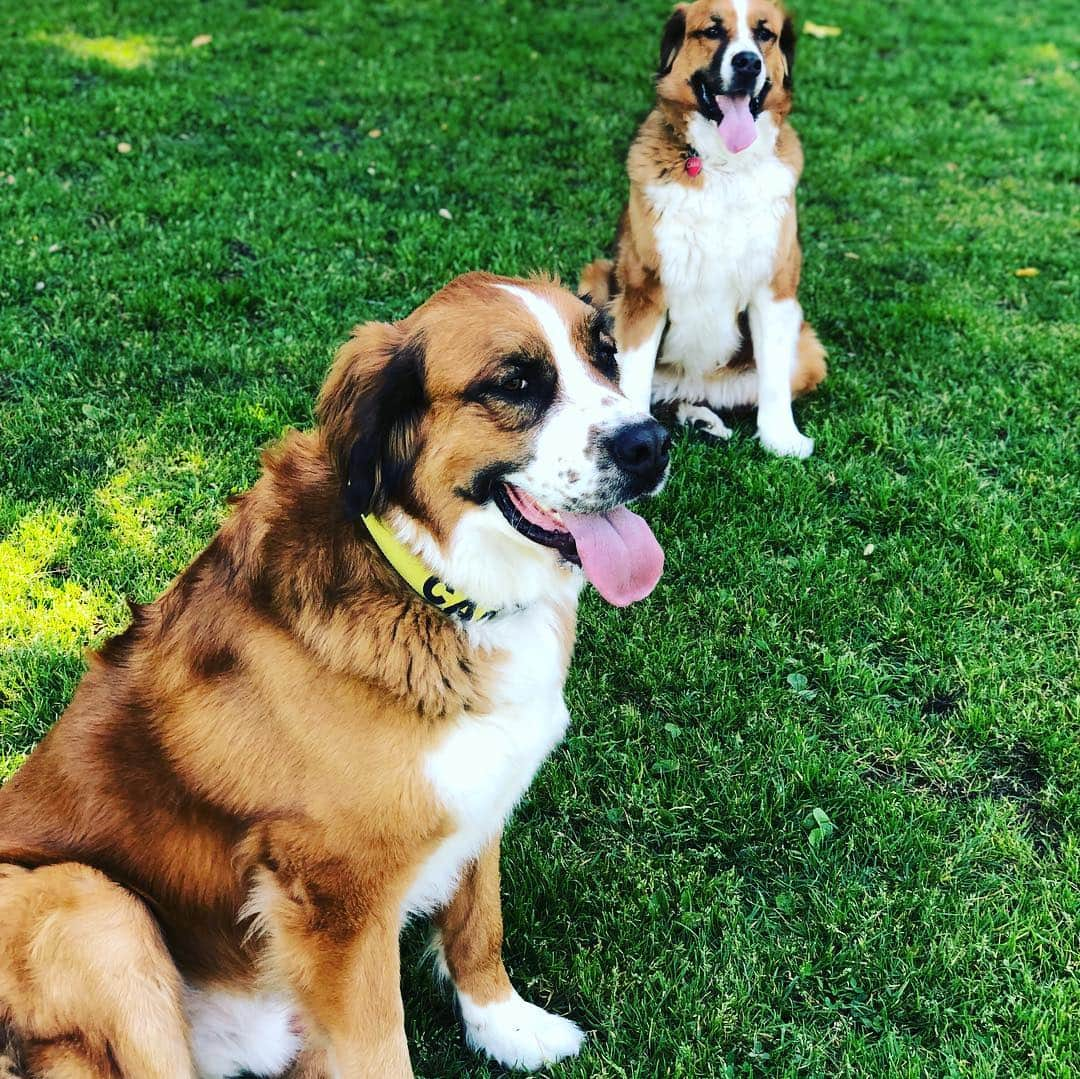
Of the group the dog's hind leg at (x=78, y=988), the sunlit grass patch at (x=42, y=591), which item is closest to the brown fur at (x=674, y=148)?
the sunlit grass patch at (x=42, y=591)

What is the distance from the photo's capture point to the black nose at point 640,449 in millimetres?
2268

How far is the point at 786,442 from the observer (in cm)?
487

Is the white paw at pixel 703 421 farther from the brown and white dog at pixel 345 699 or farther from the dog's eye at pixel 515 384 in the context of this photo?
the dog's eye at pixel 515 384

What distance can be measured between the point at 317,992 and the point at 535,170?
6.52 metres

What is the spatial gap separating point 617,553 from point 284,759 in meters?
0.92

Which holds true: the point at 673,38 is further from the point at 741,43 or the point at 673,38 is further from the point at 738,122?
the point at 738,122

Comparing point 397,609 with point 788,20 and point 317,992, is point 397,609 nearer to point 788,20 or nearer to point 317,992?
point 317,992

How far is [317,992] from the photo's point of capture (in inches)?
84.4

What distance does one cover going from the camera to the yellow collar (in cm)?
224

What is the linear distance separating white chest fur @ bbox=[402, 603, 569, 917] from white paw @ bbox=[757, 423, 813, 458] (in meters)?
2.75

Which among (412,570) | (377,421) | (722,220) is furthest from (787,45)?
(412,570)

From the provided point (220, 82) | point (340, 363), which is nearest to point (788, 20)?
point (340, 363)

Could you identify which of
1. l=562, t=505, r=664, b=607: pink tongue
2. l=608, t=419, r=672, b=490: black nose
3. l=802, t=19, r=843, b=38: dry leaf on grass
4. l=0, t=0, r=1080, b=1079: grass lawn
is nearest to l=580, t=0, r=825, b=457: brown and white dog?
l=0, t=0, r=1080, b=1079: grass lawn

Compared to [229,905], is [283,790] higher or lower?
higher
